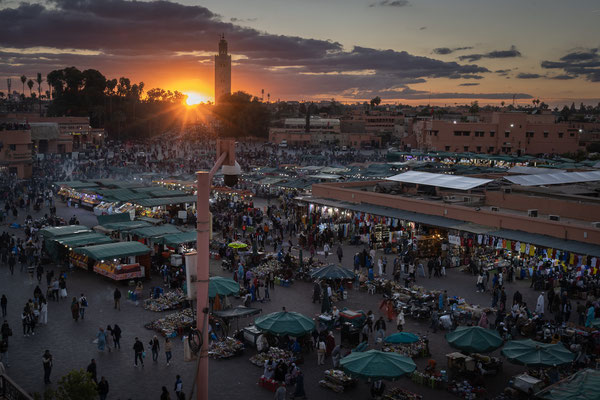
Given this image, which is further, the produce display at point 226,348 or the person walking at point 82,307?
the person walking at point 82,307

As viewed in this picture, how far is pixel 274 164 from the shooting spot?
6294cm

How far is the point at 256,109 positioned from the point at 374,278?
94129 mm

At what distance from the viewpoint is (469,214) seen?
930 inches

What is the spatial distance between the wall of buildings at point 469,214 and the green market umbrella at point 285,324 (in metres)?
11.4

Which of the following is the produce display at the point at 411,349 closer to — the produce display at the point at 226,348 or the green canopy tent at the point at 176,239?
the produce display at the point at 226,348

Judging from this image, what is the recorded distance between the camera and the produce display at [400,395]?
38.0ft

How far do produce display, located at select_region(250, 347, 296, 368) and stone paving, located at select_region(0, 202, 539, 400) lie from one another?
0.65 ft

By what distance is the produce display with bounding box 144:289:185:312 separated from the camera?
1742 centimetres

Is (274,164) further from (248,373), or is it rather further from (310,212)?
(248,373)

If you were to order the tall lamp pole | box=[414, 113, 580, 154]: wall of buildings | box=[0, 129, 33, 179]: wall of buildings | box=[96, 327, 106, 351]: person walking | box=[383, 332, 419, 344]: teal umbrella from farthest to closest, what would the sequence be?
box=[414, 113, 580, 154]: wall of buildings < box=[0, 129, 33, 179]: wall of buildings < box=[96, 327, 106, 351]: person walking < box=[383, 332, 419, 344]: teal umbrella < the tall lamp pole

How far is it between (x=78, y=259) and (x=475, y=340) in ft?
51.6

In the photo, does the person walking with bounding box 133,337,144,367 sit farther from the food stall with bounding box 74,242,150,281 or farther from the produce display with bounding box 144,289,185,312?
the food stall with bounding box 74,242,150,281

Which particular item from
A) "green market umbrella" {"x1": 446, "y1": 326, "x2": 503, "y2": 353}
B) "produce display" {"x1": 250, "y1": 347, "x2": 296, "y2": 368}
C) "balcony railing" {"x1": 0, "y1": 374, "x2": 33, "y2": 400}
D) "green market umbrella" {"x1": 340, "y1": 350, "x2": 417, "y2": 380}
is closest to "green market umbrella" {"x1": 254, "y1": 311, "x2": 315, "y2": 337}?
"produce display" {"x1": 250, "y1": 347, "x2": 296, "y2": 368}

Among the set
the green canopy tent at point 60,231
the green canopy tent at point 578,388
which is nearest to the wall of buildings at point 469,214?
the green canopy tent at point 578,388
